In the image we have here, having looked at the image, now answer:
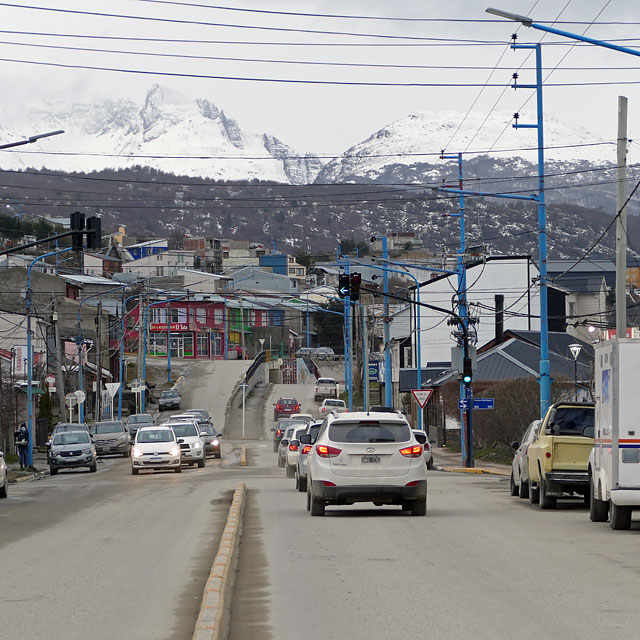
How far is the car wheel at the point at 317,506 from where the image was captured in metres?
21.1

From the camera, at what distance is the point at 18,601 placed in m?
11.4

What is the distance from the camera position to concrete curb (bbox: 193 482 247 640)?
9.13m

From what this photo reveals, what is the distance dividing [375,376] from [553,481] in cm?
7538

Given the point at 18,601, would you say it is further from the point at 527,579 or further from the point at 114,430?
the point at 114,430

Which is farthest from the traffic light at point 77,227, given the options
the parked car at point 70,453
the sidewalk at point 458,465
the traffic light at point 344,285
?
the sidewalk at point 458,465

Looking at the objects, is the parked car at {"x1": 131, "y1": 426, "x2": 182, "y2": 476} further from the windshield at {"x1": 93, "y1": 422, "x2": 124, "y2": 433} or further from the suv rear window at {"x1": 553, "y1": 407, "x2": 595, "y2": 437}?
the suv rear window at {"x1": 553, "y1": 407, "x2": 595, "y2": 437}

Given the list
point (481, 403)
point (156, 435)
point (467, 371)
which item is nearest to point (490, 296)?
point (467, 371)

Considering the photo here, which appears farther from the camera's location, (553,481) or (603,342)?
(553,481)

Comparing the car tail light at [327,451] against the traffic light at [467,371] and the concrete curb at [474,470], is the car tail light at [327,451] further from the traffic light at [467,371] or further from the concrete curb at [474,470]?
the traffic light at [467,371]

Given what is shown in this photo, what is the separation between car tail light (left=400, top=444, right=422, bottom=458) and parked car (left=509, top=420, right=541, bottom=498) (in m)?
4.68

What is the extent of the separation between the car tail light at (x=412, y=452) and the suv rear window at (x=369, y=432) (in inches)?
7.5

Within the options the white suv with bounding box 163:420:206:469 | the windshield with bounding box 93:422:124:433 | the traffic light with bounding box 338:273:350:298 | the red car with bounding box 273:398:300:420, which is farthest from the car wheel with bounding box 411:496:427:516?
the red car with bounding box 273:398:300:420

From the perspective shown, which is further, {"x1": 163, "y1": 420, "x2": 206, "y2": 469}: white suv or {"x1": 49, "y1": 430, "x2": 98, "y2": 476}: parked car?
{"x1": 163, "y1": 420, "x2": 206, "y2": 469}: white suv

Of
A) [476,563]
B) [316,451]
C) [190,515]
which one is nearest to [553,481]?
[316,451]
